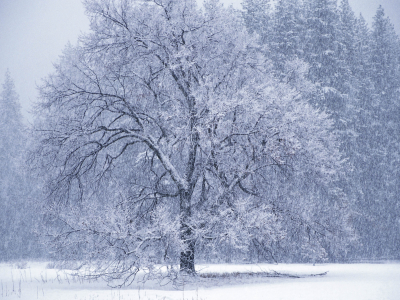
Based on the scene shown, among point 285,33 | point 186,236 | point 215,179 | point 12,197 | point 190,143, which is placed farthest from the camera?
point 12,197

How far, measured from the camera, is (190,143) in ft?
40.5

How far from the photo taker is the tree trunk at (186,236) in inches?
471

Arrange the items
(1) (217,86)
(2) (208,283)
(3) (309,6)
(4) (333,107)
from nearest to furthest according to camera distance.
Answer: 1. (2) (208,283)
2. (1) (217,86)
3. (4) (333,107)
4. (3) (309,6)

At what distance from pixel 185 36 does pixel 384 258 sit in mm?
20688

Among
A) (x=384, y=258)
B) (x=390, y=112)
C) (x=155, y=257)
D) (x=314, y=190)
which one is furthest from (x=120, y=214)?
(x=390, y=112)

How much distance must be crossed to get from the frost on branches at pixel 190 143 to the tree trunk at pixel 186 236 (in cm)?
4

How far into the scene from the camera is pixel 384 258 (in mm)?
26625

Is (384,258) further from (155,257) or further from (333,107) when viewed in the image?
(155,257)

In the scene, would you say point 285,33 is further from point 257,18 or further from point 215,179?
point 215,179

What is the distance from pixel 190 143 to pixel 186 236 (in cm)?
268

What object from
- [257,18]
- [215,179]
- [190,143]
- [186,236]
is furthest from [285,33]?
[186,236]

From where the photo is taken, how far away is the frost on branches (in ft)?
37.6

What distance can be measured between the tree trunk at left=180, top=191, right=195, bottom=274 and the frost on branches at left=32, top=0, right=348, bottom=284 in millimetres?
42

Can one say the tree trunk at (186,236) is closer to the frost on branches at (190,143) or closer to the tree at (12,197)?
the frost on branches at (190,143)
